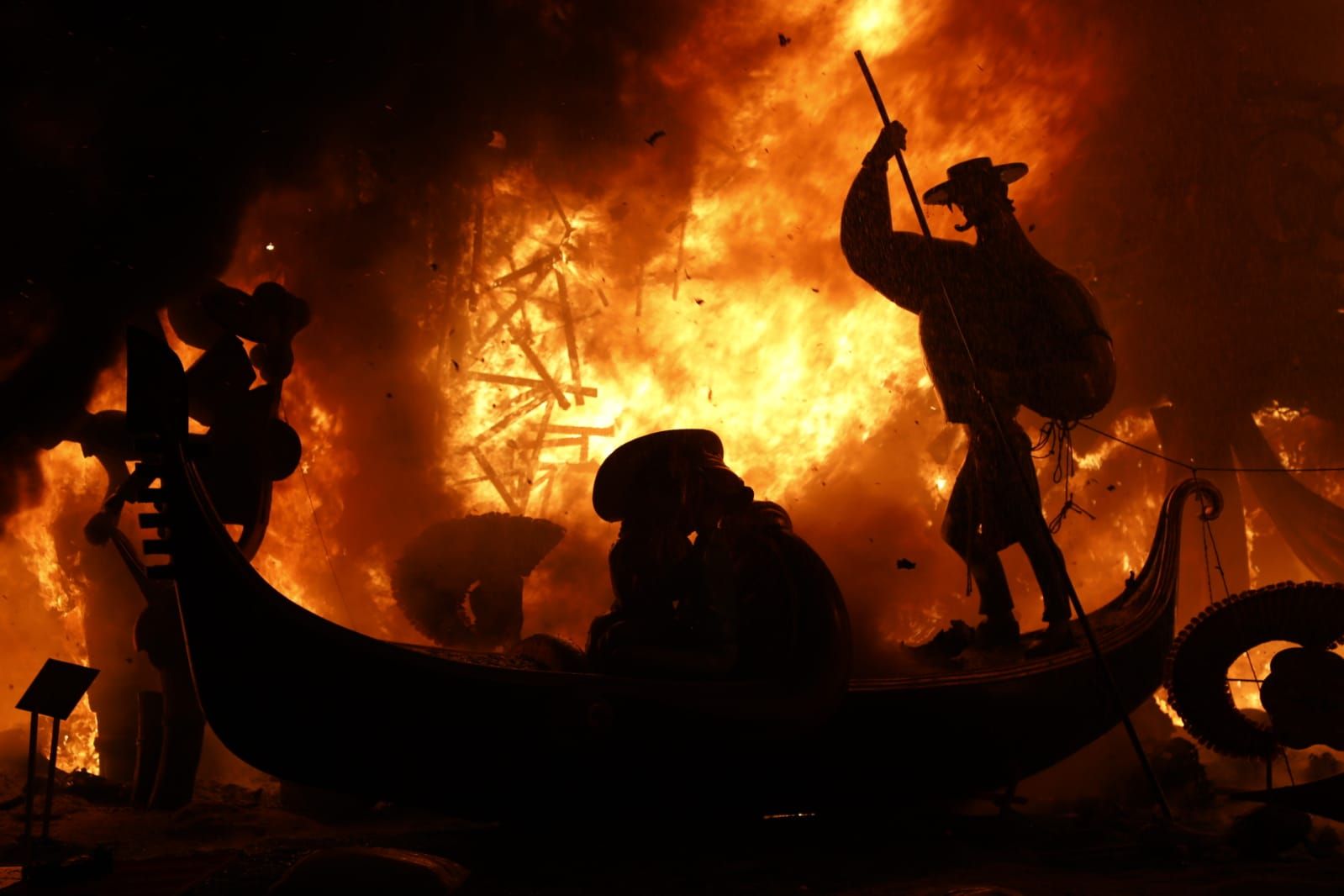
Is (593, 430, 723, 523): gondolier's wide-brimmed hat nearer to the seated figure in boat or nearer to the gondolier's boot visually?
the seated figure in boat

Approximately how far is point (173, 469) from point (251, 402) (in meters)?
3.01

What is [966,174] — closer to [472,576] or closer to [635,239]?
[635,239]

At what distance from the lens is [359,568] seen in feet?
34.6

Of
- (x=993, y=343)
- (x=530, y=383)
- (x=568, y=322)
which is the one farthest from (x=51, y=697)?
(x=568, y=322)

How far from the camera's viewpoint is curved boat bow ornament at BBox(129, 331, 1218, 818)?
4.26 metres

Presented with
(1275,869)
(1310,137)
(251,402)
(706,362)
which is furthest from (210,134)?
(1310,137)

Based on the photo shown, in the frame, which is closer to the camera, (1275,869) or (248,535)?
(1275,869)

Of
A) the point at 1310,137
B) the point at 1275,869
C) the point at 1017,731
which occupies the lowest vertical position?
the point at 1275,869

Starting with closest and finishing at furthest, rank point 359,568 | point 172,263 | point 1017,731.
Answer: point 1017,731 < point 172,263 < point 359,568

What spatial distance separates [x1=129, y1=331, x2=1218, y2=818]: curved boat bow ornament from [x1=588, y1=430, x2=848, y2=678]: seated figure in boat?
17.0 inches

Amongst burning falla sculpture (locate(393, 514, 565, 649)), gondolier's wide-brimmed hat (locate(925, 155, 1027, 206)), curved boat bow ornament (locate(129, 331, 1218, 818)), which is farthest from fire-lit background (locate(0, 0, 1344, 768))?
curved boat bow ornament (locate(129, 331, 1218, 818))

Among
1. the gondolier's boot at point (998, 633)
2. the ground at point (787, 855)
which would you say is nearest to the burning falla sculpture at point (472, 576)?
the ground at point (787, 855)

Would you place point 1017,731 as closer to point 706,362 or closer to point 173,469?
point 173,469

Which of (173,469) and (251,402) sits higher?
(251,402)
